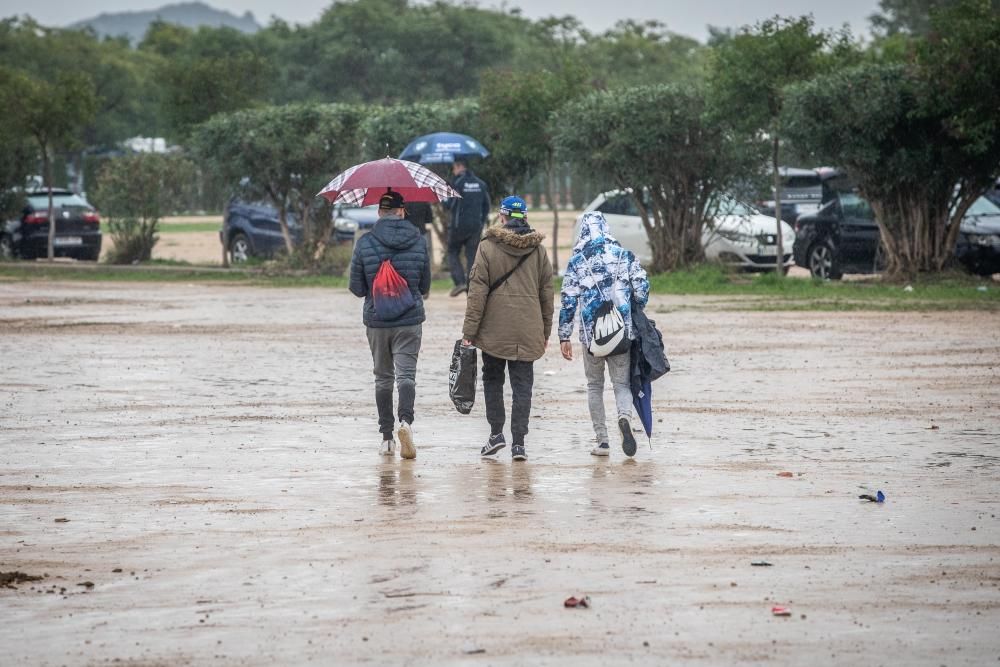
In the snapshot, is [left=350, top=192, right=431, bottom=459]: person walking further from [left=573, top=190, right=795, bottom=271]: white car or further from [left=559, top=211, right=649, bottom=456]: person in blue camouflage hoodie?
[left=573, top=190, right=795, bottom=271]: white car

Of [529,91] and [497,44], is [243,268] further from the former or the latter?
[497,44]

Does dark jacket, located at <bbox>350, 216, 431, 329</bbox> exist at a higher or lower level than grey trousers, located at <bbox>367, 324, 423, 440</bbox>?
higher

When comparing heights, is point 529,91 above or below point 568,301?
above

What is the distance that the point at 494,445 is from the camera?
→ 11.0 m

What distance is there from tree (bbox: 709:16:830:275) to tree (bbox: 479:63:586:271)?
128 inches

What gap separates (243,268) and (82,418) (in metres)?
20.0

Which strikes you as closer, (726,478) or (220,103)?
(726,478)

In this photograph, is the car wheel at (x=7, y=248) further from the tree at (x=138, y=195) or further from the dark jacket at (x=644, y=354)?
the dark jacket at (x=644, y=354)

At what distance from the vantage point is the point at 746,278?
2712 centimetres

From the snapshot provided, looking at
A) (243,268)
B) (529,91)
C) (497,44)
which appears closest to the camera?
(529,91)

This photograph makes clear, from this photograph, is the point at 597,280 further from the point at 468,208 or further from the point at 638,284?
the point at 468,208

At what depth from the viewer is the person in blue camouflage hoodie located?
36.2 feet

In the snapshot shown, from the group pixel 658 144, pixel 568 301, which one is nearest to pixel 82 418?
pixel 568 301

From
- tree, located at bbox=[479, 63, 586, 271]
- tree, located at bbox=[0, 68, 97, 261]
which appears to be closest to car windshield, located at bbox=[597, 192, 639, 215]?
tree, located at bbox=[479, 63, 586, 271]
